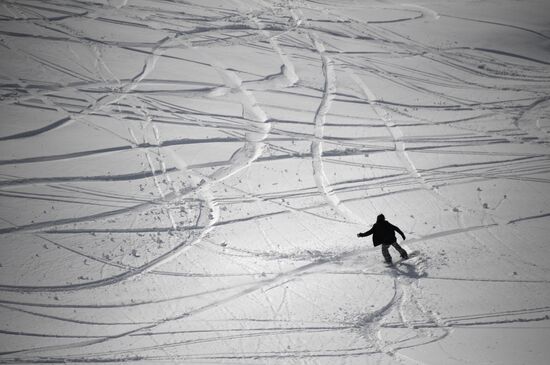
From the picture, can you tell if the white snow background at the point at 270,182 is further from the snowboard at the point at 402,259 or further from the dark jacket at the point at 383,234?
the dark jacket at the point at 383,234

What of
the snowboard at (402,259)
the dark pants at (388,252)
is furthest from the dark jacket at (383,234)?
the snowboard at (402,259)

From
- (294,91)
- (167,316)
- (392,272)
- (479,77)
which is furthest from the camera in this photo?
(479,77)

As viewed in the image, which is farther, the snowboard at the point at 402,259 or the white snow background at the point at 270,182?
the snowboard at the point at 402,259

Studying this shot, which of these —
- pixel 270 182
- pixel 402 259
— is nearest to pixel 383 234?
pixel 402 259

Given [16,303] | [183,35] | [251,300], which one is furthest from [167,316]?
[183,35]

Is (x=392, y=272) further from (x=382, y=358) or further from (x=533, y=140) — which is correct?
(x=533, y=140)

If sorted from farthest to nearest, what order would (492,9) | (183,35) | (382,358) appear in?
(492,9), (183,35), (382,358)

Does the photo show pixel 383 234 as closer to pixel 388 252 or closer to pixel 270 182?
pixel 388 252

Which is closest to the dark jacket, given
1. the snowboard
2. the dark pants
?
the dark pants

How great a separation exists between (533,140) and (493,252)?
238 inches

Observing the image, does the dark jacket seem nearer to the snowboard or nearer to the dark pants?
the dark pants

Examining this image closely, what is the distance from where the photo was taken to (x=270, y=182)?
14.3 metres

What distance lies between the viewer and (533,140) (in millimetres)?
16359

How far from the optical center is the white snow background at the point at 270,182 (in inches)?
368
